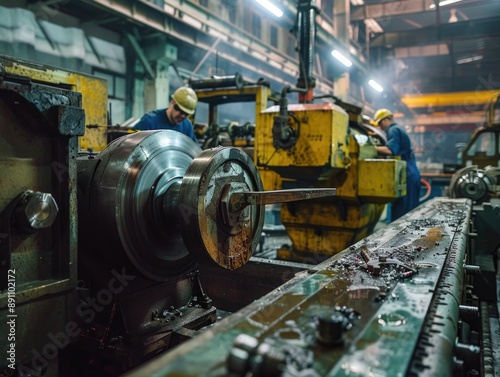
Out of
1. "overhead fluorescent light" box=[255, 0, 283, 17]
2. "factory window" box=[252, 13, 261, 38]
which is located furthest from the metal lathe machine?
"factory window" box=[252, 13, 261, 38]

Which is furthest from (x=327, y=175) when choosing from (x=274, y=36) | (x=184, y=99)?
(x=274, y=36)

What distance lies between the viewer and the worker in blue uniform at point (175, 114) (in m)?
3.03

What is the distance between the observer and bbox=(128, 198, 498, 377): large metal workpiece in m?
0.64

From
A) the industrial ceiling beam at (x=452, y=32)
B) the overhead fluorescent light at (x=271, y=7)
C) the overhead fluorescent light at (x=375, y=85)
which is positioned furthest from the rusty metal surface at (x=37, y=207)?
the overhead fluorescent light at (x=375, y=85)

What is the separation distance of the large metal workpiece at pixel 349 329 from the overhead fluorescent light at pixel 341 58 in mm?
8413

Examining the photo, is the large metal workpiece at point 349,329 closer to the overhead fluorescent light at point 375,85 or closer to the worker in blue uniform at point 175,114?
the worker in blue uniform at point 175,114

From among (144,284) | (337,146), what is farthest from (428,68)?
(144,284)

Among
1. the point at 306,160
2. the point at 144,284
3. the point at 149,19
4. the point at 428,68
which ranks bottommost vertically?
the point at 144,284

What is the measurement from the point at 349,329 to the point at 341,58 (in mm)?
9423

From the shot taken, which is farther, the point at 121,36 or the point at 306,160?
the point at 121,36

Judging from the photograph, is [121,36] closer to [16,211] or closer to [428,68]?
[16,211]

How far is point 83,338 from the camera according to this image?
1.55m

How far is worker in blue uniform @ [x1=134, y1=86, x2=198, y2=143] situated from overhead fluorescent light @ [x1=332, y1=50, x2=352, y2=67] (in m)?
6.80

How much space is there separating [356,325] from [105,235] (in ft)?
3.39
